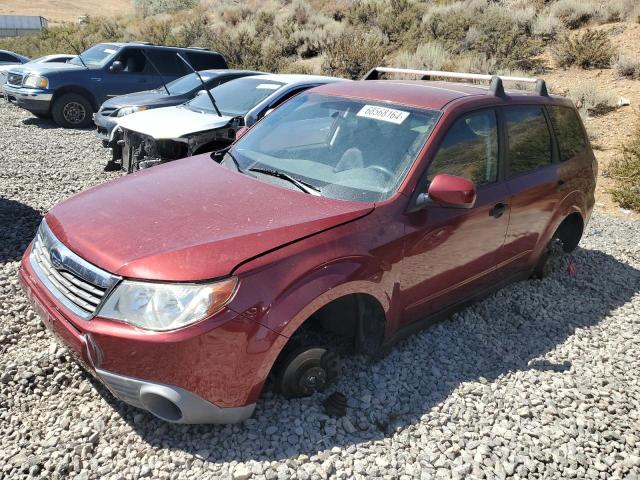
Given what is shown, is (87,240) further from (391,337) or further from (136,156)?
(136,156)

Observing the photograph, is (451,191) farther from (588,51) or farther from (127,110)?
(588,51)

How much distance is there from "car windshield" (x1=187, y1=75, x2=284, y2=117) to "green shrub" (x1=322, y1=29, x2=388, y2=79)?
7.82 meters

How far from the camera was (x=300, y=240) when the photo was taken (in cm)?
257

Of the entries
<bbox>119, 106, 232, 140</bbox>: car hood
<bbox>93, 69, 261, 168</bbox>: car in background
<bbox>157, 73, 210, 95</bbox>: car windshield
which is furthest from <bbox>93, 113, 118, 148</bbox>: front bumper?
<bbox>119, 106, 232, 140</bbox>: car hood

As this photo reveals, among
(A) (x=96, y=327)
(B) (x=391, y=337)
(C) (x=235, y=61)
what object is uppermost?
(A) (x=96, y=327)

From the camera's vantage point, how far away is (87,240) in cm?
258

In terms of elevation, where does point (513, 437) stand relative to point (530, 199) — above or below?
below

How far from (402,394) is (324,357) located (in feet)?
1.85

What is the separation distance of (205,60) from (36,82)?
137 inches

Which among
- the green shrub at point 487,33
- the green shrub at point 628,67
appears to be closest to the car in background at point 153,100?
the green shrub at point 487,33

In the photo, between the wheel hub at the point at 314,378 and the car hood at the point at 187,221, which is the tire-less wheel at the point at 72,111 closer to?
the car hood at the point at 187,221

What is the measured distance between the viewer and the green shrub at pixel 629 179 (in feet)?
26.2

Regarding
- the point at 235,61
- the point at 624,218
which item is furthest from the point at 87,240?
the point at 235,61

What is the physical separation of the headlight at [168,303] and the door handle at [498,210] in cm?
203
